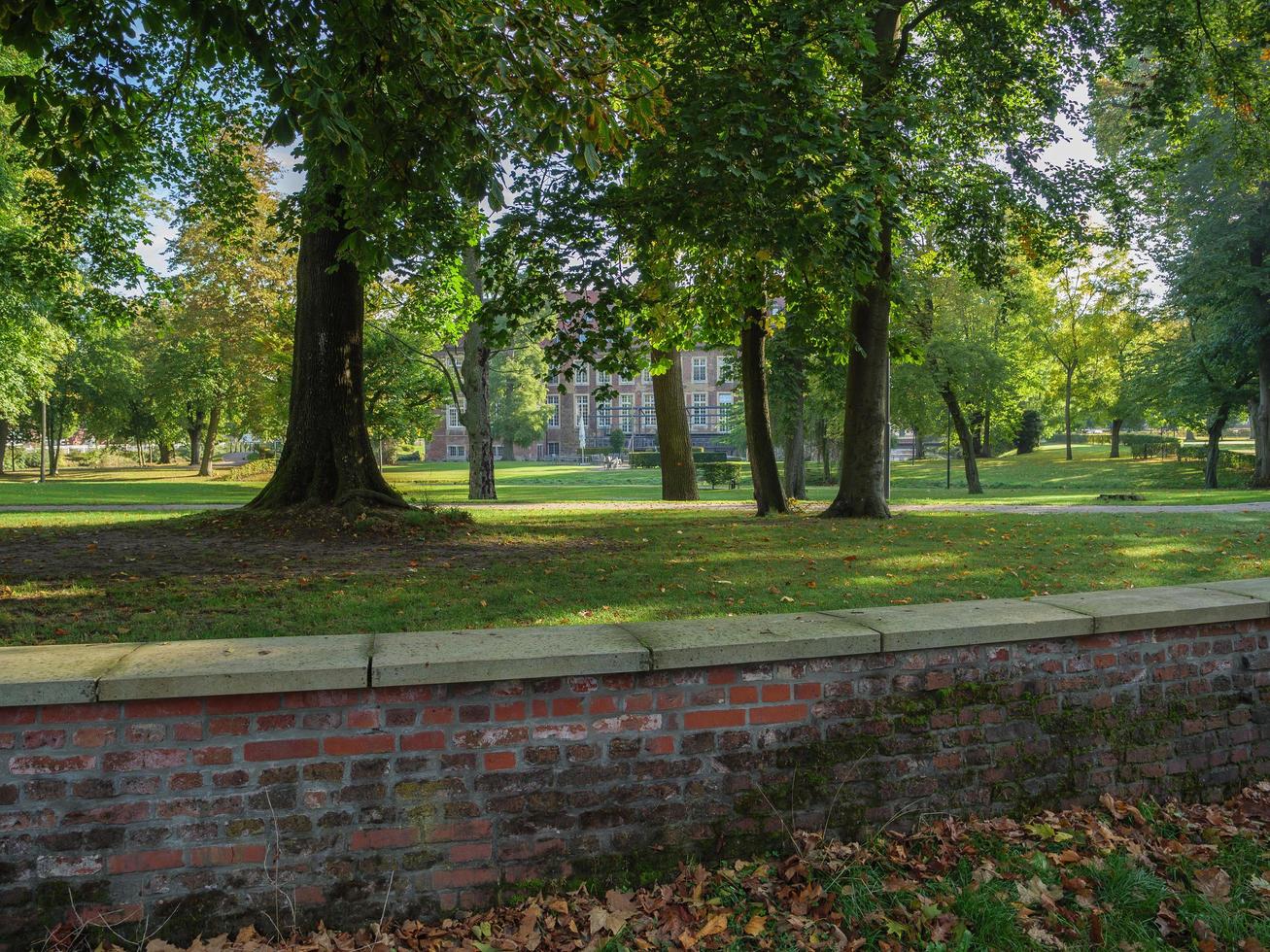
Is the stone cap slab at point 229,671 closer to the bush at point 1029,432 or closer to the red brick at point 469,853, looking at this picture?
the red brick at point 469,853

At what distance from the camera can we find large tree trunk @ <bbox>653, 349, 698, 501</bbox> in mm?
18203

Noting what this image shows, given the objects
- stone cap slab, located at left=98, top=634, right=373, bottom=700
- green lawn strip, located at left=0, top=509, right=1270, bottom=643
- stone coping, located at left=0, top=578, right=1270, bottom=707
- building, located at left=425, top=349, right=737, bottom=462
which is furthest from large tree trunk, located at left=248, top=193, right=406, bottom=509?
building, located at left=425, top=349, right=737, bottom=462

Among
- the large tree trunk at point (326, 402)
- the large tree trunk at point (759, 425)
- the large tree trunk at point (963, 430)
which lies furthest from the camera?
the large tree trunk at point (963, 430)

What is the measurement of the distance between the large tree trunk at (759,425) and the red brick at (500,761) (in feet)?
34.4

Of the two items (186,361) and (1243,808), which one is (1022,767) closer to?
(1243,808)

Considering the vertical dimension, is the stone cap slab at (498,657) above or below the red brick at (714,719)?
above

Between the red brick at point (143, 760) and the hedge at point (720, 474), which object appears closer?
the red brick at point (143, 760)

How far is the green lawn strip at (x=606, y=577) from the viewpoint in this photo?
4820 millimetres

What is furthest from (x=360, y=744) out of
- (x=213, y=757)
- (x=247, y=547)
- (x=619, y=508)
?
(x=619, y=508)

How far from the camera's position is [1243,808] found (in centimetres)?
429

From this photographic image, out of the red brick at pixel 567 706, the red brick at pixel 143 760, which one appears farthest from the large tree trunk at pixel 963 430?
the red brick at pixel 143 760

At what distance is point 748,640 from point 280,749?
6.01ft

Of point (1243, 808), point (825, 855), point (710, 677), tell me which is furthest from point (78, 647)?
point (1243, 808)

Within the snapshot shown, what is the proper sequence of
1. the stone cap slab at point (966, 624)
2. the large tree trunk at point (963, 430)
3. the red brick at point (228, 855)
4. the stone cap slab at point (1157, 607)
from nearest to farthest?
the red brick at point (228, 855) → the stone cap slab at point (966, 624) → the stone cap slab at point (1157, 607) → the large tree trunk at point (963, 430)
